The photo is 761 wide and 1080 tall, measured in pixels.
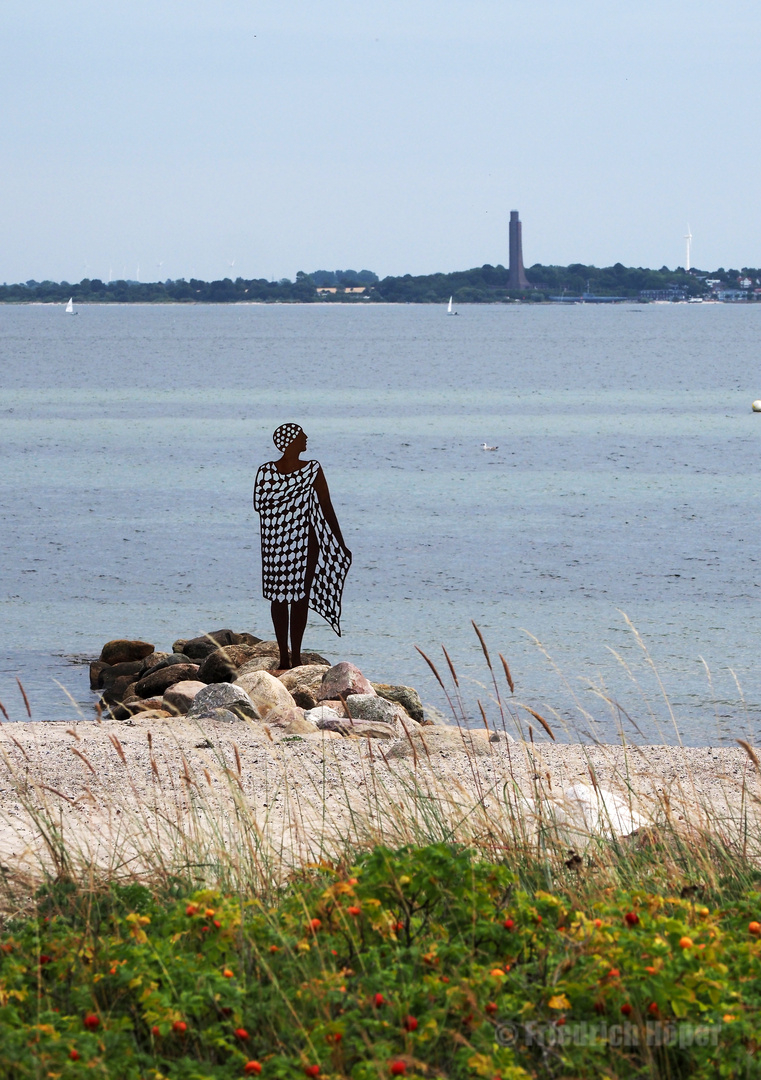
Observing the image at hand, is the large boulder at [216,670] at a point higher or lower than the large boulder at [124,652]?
higher

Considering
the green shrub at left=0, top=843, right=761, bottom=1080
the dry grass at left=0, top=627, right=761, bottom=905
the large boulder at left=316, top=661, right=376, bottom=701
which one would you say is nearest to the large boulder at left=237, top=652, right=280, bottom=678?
the large boulder at left=316, top=661, right=376, bottom=701

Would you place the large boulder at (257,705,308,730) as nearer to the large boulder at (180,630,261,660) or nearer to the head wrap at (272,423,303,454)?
the head wrap at (272,423,303,454)

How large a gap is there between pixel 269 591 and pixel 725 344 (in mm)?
136671

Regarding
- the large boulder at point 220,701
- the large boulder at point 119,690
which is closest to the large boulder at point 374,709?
the large boulder at point 220,701

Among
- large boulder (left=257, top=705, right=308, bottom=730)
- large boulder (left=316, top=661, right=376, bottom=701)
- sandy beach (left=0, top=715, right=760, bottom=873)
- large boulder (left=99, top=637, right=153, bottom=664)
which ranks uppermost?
sandy beach (left=0, top=715, right=760, bottom=873)

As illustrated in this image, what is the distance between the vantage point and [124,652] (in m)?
14.6

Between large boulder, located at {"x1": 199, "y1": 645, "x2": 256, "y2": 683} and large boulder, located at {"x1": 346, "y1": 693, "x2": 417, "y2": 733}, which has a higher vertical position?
large boulder, located at {"x1": 346, "y1": 693, "x2": 417, "y2": 733}

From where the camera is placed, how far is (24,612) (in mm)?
17688

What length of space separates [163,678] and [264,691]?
221cm

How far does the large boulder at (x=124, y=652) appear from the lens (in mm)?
14562

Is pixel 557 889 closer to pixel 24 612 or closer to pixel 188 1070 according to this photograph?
pixel 188 1070

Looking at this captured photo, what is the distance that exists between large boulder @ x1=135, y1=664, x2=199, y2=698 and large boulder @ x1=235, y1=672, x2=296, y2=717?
5.87ft

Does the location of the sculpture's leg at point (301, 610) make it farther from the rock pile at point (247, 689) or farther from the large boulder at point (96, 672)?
the large boulder at point (96, 672)

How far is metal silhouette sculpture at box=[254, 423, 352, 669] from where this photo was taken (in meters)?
12.3
